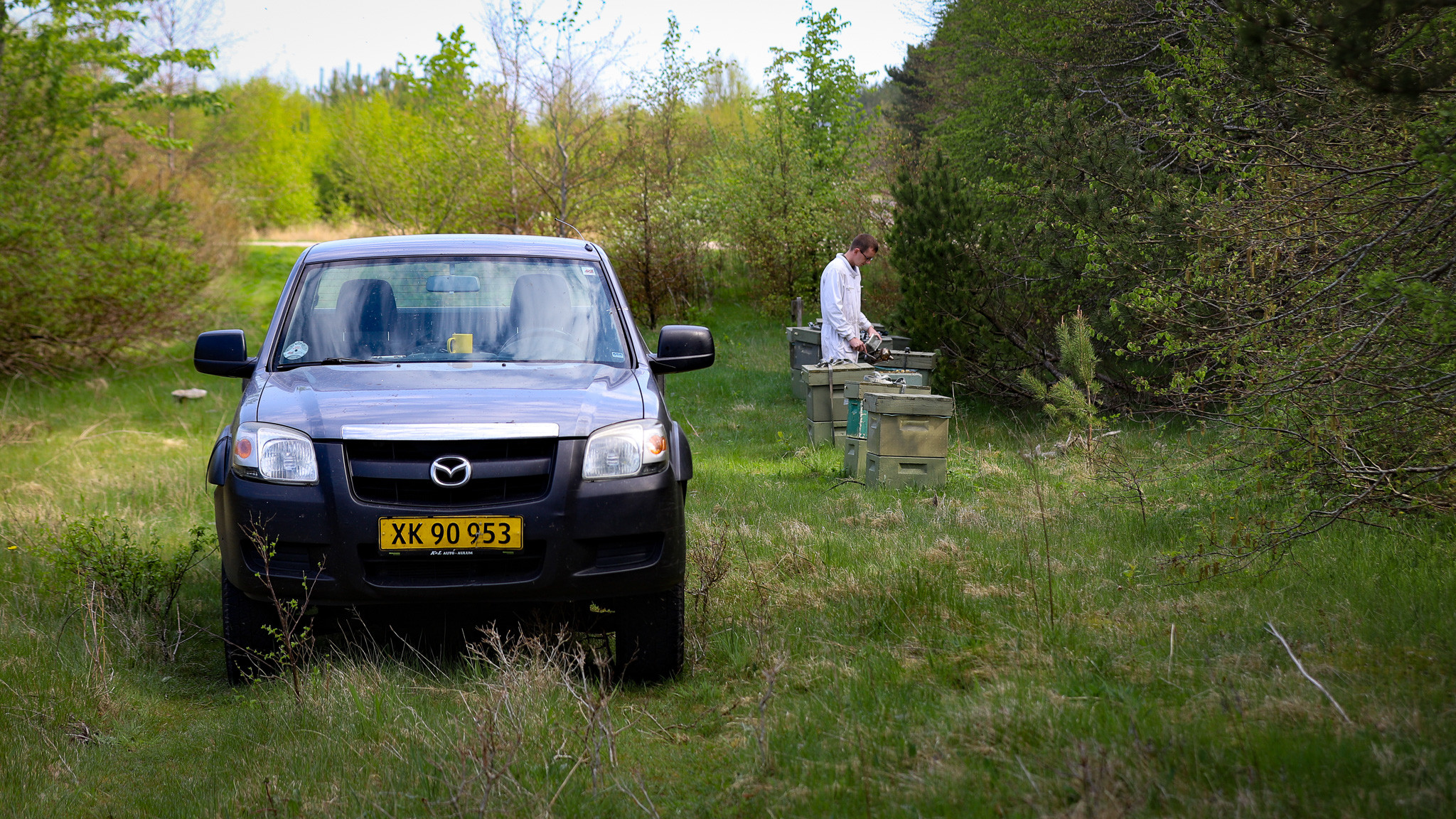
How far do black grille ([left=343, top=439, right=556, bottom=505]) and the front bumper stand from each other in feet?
0.15

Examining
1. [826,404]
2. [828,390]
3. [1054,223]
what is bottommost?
[826,404]

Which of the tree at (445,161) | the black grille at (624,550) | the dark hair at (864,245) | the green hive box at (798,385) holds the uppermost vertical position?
the tree at (445,161)

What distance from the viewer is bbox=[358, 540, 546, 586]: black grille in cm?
417

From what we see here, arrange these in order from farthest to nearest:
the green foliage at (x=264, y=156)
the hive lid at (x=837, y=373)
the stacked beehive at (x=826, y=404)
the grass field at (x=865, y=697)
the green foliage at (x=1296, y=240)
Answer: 1. the green foliage at (x=264, y=156)
2. the stacked beehive at (x=826, y=404)
3. the hive lid at (x=837, y=373)
4. the green foliage at (x=1296, y=240)
5. the grass field at (x=865, y=697)

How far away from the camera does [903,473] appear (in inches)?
344

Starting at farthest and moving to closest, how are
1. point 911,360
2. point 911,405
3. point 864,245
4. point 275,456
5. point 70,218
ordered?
point 70,218
point 864,245
point 911,360
point 911,405
point 275,456

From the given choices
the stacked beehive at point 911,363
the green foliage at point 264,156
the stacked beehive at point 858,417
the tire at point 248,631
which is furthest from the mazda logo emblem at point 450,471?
the green foliage at point 264,156

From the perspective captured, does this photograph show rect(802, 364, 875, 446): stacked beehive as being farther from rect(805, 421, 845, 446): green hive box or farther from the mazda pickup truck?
the mazda pickup truck

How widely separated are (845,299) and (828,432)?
1.77m

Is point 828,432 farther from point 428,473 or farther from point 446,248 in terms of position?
point 428,473

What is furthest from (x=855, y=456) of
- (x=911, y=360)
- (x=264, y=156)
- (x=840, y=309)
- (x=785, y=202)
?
(x=264, y=156)

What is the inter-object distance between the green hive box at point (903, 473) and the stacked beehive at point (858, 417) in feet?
1.02

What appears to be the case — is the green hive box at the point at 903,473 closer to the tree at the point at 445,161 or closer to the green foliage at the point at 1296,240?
the green foliage at the point at 1296,240

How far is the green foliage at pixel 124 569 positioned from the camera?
5.89m
